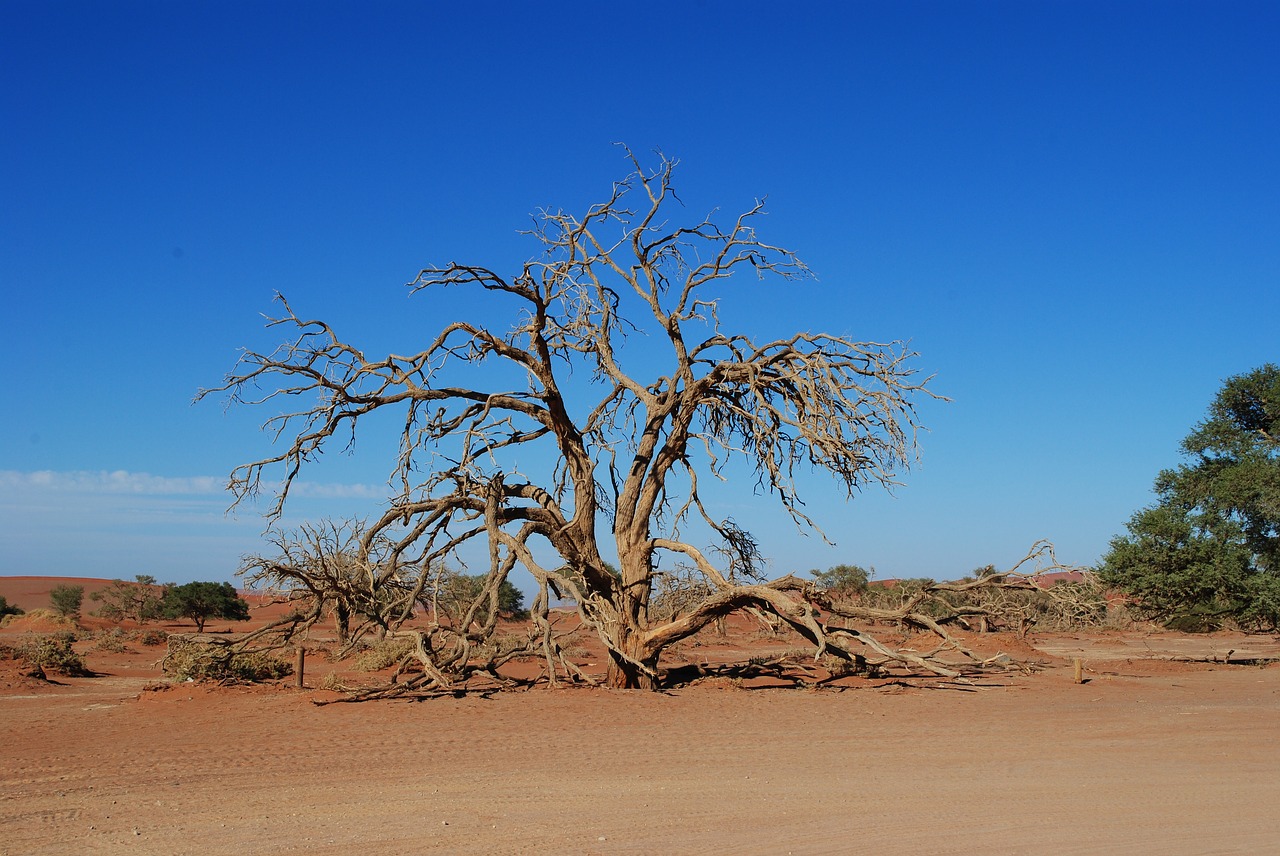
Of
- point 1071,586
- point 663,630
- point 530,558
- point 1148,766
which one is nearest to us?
point 1148,766

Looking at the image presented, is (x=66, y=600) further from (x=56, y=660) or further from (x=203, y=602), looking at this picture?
(x=56, y=660)

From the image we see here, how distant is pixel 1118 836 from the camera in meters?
7.74

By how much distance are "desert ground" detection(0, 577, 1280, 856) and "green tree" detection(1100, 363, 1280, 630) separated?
7.13 m

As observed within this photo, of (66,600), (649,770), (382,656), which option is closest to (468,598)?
(382,656)

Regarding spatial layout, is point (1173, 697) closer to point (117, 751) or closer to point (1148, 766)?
point (1148, 766)

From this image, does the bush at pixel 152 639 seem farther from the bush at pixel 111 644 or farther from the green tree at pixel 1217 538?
the green tree at pixel 1217 538

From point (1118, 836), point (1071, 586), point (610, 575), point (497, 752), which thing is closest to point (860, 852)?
point (1118, 836)

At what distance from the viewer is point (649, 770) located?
10195 mm

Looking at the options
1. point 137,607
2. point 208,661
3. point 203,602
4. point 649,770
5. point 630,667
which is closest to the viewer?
point 649,770

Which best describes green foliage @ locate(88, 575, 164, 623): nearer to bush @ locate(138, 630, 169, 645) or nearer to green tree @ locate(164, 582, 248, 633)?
green tree @ locate(164, 582, 248, 633)

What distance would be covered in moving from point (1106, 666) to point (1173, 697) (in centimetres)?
635

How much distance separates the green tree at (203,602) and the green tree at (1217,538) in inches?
1405

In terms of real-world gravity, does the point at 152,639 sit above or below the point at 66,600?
below

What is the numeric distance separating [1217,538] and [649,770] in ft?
66.8
